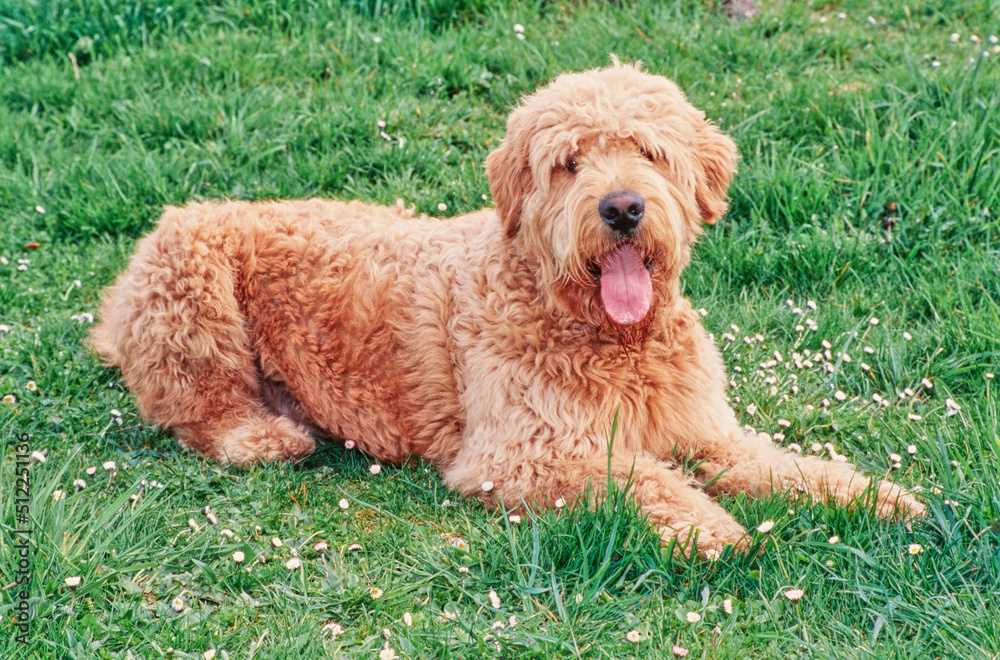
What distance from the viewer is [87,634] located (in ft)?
10.0

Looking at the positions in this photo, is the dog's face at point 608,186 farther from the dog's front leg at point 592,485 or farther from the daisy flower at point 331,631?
the daisy flower at point 331,631

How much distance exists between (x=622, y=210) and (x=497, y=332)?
2.64ft

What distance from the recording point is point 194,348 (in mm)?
4367

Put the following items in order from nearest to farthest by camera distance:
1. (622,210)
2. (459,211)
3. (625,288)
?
1. (622,210)
2. (625,288)
3. (459,211)

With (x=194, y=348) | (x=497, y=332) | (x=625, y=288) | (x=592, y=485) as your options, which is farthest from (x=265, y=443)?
(x=625, y=288)

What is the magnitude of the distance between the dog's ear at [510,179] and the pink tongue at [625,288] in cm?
45

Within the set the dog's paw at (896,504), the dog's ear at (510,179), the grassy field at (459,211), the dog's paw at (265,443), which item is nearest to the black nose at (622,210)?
the dog's ear at (510,179)

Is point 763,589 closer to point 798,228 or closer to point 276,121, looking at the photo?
point 798,228

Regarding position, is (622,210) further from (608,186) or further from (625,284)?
(625,284)

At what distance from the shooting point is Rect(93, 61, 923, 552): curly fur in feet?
11.5

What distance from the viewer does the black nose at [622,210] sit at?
3.30 meters

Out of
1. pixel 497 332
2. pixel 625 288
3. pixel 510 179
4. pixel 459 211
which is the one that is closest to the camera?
pixel 625 288

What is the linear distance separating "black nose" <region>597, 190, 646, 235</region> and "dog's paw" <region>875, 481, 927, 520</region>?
4.46 feet

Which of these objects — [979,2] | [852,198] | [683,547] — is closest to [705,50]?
[852,198]
